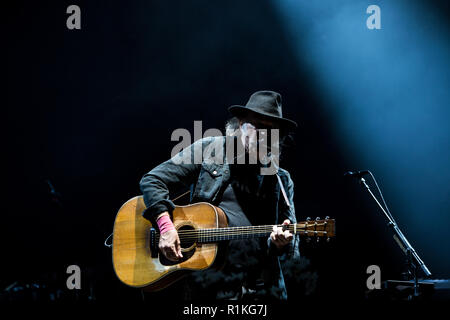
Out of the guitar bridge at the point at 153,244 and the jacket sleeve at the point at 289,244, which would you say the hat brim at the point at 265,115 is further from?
the guitar bridge at the point at 153,244

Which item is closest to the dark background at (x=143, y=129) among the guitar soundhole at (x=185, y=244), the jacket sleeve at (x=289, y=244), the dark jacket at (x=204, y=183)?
the jacket sleeve at (x=289, y=244)

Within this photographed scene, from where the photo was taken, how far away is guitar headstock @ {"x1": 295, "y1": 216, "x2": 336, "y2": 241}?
7.95 feet

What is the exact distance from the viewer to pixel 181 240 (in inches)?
94.9

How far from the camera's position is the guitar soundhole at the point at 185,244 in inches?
91.4

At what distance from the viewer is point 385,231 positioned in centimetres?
500

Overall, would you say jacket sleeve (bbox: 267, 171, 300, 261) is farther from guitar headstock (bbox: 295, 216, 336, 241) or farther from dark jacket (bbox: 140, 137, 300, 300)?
guitar headstock (bbox: 295, 216, 336, 241)

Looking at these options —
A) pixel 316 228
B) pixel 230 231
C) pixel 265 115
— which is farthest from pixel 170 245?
pixel 265 115

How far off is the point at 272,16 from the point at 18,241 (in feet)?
17.1

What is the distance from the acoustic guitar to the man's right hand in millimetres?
73

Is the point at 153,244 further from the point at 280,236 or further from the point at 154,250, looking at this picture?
the point at 280,236

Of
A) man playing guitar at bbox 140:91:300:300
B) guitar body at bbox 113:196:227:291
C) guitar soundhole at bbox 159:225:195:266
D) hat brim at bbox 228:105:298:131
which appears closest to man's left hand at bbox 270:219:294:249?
man playing guitar at bbox 140:91:300:300

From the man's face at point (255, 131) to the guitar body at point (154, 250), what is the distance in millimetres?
586

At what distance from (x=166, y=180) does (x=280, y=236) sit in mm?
957
